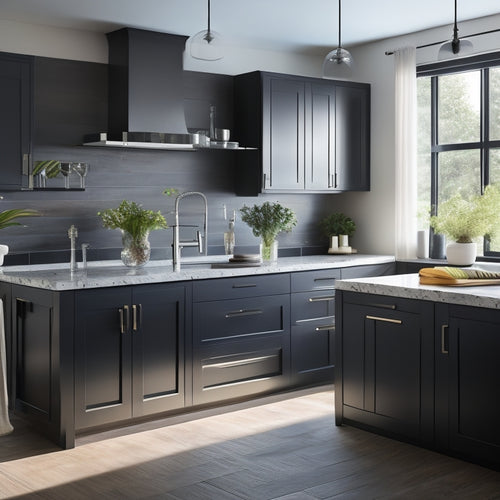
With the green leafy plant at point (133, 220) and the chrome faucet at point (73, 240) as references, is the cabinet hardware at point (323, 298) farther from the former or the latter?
the chrome faucet at point (73, 240)

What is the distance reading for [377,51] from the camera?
21.4ft

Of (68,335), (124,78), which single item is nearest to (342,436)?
(68,335)

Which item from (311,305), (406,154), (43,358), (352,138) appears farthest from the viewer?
(352,138)

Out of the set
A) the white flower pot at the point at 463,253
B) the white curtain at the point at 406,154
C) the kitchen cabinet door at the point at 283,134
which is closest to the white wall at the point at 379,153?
the white curtain at the point at 406,154

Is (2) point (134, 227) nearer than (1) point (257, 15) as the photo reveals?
Yes

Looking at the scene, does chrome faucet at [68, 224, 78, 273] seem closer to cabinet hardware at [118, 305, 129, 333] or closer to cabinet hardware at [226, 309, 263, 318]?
cabinet hardware at [118, 305, 129, 333]

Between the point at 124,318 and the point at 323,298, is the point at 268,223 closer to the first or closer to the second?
the point at 323,298

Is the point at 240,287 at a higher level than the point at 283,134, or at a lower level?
lower

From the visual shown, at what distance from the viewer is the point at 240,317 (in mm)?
5254

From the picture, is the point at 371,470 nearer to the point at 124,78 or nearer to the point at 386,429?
the point at 386,429

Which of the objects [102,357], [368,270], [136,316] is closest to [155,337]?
[136,316]

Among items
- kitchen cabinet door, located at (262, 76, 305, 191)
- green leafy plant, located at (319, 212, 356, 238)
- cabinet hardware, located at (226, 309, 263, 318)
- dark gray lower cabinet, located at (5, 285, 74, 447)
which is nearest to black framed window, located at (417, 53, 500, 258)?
green leafy plant, located at (319, 212, 356, 238)

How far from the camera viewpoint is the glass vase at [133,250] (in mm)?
5172

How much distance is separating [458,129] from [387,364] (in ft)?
8.54
